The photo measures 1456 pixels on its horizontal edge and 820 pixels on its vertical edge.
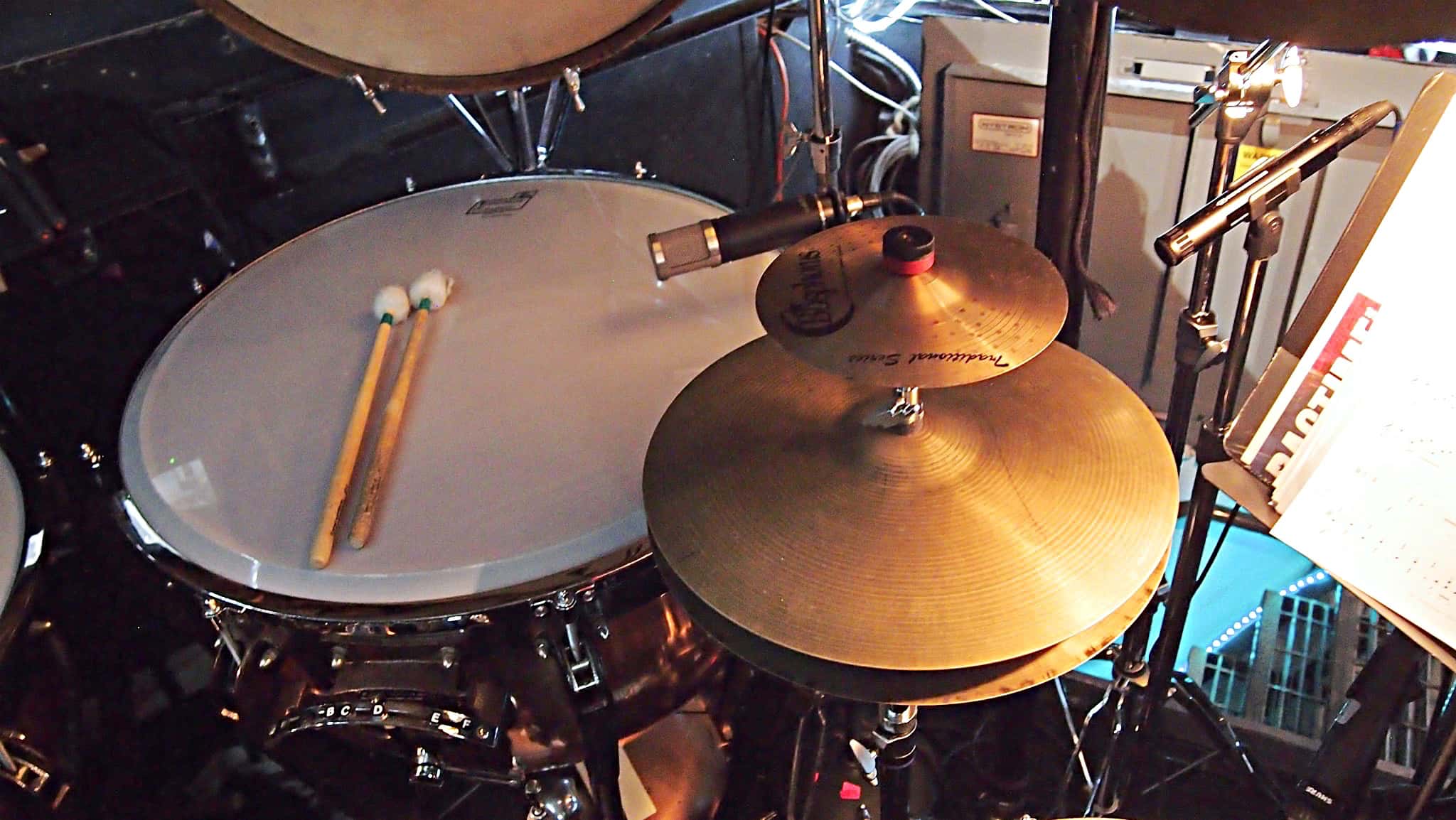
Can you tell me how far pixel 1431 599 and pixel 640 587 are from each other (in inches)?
22.4

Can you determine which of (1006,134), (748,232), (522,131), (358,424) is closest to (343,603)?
(358,424)

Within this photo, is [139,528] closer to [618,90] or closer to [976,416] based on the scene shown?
[976,416]

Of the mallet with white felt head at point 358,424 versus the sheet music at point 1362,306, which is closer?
the sheet music at point 1362,306

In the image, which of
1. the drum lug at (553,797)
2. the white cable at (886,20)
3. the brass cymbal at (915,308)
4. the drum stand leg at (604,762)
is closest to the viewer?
the brass cymbal at (915,308)

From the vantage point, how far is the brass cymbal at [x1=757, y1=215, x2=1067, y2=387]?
59cm

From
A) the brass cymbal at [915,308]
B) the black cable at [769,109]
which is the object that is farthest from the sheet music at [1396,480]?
the black cable at [769,109]

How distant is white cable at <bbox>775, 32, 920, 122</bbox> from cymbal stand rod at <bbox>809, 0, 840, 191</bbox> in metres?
0.72

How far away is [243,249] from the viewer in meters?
1.37

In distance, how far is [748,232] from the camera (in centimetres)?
82

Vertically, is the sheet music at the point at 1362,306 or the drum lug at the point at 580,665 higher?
the sheet music at the point at 1362,306

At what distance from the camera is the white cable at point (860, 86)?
5.57 ft

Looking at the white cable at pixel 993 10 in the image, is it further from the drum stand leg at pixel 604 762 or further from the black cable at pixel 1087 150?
the drum stand leg at pixel 604 762

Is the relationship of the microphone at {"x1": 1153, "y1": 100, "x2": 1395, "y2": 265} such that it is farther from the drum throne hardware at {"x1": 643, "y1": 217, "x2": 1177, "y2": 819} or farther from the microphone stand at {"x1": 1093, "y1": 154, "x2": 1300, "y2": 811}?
the drum throne hardware at {"x1": 643, "y1": 217, "x2": 1177, "y2": 819}

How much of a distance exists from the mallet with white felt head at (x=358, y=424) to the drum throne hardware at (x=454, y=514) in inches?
0.6
